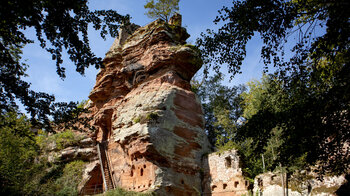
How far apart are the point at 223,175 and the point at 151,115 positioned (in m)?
5.59

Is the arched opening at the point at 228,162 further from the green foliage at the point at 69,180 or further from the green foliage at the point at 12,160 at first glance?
the green foliage at the point at 12,160

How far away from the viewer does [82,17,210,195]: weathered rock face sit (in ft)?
52.2

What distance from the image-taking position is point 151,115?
16.9 meters

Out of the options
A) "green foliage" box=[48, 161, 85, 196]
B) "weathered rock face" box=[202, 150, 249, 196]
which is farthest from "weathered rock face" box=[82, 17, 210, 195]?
"green foliage" box=[48, 161, 85, 196]

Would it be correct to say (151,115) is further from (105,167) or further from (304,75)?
(304,75)

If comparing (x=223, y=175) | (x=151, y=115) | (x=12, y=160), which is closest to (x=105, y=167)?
(x=12, y=160)

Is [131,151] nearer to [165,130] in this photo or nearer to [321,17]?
[165,130]

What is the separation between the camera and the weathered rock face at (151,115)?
15898 mm

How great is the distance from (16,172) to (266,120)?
1830 centimetres

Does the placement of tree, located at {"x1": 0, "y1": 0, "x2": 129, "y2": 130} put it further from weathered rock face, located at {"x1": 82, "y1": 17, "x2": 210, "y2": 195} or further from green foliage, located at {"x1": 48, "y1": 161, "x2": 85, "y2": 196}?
green foliage, located at {"x1": 48, "y1": 161, "x2": 85, "y2": 196}

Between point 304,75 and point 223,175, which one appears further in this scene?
point 223,175

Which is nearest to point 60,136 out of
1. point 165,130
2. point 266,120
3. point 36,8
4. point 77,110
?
point 165,130

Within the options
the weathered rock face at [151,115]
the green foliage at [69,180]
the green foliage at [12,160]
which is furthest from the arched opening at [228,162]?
the green foliage at [12,160]

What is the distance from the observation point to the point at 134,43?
77.8 feet
